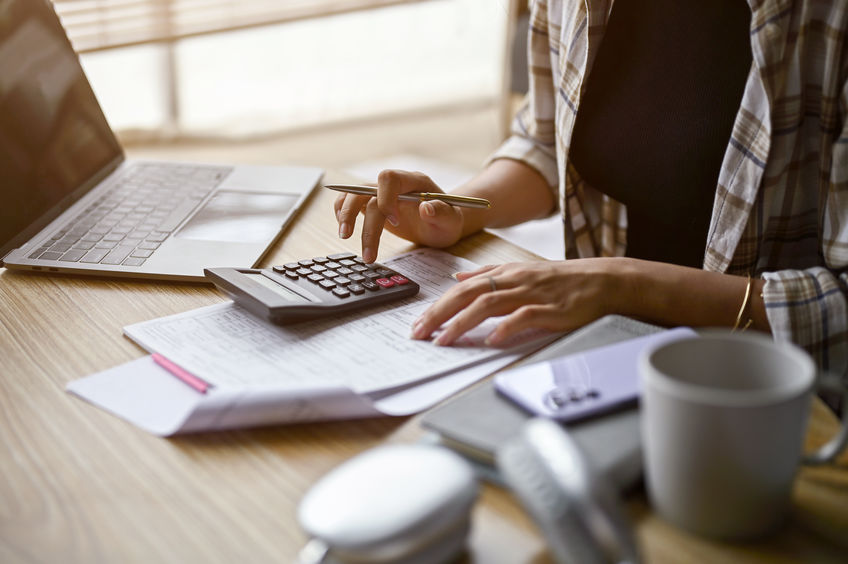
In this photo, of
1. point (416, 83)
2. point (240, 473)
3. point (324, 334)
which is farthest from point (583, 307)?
point (416, 83)

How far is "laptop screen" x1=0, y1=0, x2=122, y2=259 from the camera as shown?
958 mm

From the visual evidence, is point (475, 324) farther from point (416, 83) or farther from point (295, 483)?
point (416, 83)

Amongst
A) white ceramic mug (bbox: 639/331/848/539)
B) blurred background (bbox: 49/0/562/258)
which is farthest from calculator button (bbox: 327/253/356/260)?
blurred background (bbox: 49/0/562/258)

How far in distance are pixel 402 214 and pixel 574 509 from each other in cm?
58

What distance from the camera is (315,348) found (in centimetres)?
73

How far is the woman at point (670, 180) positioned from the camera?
0.77 m

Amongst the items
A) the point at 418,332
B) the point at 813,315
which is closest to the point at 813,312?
the point at 813,315

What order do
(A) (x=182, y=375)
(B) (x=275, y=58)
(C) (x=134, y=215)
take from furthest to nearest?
(B) (x=275, y=58) → (C) (x=134, y=215) → (A) (x=182, y=375)

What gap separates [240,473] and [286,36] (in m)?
3.12

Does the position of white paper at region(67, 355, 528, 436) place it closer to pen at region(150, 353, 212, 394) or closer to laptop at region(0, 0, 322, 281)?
pen at region(150, 353, 212, 394)

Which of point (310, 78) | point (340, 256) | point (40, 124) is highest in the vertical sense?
point (40, 124)

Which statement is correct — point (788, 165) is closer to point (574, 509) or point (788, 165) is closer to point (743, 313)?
point (743, 313)

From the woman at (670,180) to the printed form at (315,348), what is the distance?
2 centimetres

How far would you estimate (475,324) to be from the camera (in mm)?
Answer: 741
